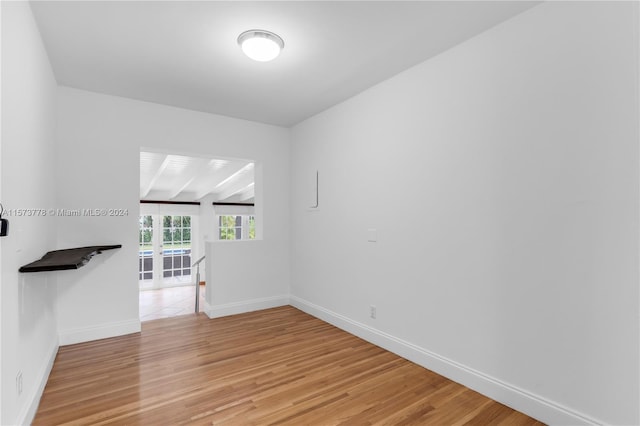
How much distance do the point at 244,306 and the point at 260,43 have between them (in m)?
3.31

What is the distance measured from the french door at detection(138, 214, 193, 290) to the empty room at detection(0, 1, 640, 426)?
4.32 meters

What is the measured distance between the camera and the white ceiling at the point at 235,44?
2.13m

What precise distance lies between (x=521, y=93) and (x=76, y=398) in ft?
12.4

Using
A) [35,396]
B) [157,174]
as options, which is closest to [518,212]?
[35,396]

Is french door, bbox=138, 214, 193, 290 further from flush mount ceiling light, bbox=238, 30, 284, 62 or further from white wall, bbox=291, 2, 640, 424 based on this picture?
flush mount ceiling light, bbox=238, 30, 284, 62

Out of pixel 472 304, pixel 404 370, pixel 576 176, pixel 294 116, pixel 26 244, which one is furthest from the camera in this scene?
pixel 294 116

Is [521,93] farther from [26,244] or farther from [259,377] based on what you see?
[26,244]

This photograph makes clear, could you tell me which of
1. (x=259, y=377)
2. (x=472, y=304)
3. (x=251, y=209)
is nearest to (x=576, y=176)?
(x=472, y=304)

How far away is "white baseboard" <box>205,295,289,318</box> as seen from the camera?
419 cm

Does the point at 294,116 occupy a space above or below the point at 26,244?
above

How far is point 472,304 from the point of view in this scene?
2443 millimetres

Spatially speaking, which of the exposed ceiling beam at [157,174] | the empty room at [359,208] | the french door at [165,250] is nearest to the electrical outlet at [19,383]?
the empty room at [359,208]

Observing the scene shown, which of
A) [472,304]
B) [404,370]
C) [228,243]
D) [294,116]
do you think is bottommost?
[404,370]

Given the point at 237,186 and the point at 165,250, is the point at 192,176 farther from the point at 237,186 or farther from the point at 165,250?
the point at 165,250
